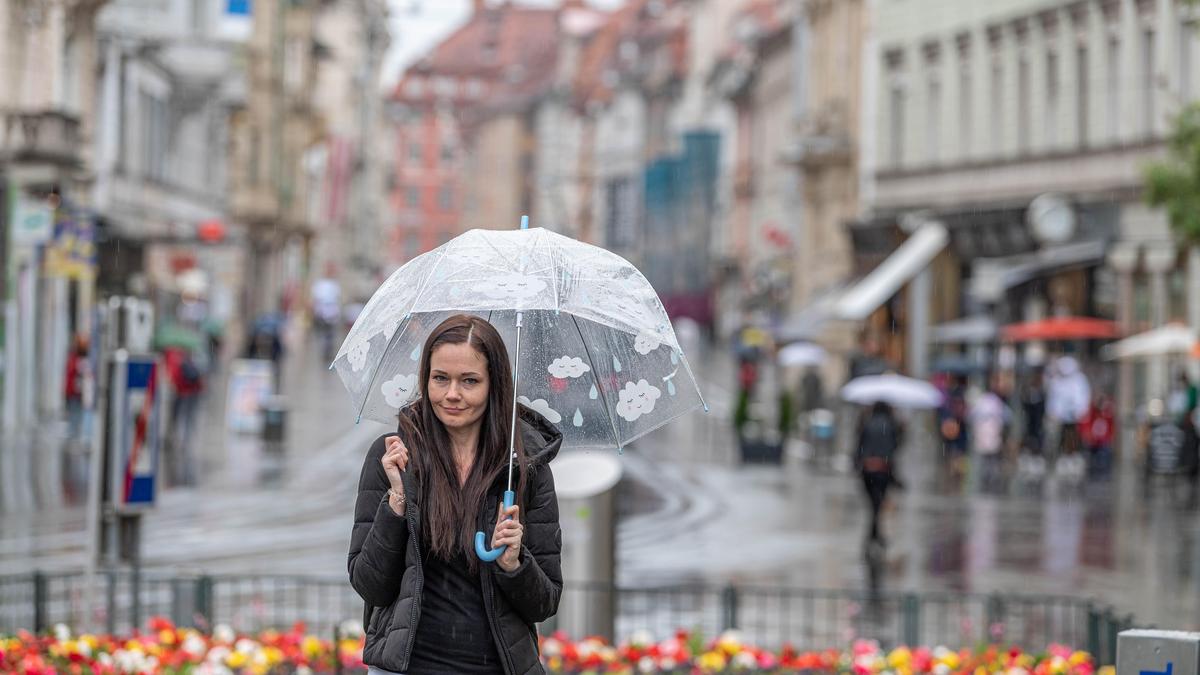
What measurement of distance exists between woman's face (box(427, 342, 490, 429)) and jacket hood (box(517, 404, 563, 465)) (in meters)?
0.18

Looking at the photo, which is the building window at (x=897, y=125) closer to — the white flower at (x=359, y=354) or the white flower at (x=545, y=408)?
the white flower at (x=545, y=408)

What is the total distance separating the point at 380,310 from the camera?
5.90m

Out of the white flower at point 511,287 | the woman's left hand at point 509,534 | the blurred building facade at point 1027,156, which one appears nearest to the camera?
the woman's left hand at point 509,534

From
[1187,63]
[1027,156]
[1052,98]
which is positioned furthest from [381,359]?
[1027,156]

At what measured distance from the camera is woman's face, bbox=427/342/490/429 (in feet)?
17.3

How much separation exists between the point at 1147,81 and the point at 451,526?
34760 millimetres

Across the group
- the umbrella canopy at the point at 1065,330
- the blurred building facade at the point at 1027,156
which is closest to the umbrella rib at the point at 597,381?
the blurred building facade at the point at 1027,156

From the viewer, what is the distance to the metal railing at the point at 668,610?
11.5 meters

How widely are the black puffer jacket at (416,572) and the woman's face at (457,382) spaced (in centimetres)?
17

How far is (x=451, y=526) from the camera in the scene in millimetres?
5227

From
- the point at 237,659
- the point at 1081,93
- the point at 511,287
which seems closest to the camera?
the point at 511,287

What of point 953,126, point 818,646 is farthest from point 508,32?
point 818,646

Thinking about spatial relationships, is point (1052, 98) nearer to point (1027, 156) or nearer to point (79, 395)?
point (1027, 156)

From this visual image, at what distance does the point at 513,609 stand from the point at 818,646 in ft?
27.0
